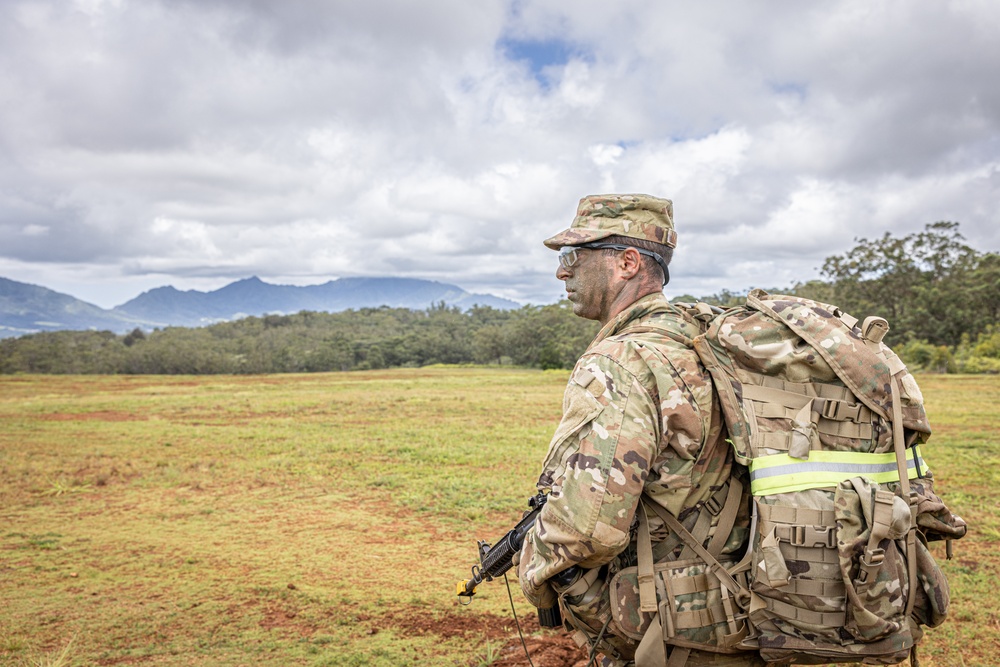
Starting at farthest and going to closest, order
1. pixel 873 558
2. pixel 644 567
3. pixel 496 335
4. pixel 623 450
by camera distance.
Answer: pixel 496 335 → pixel 644 567 → pixel 623 450 → pixel 873 558

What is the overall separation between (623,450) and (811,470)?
609mm

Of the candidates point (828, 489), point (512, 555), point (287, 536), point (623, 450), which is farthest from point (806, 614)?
point (287, 536)

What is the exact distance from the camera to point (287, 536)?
25.0 ft

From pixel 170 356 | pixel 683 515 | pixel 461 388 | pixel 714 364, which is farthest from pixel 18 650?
pixel 170 356

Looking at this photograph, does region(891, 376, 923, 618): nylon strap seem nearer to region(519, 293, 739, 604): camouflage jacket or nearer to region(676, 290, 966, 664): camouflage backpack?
region(676, 290, 966, 664): camouflage backpack

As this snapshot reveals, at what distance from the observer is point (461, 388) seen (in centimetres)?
2770

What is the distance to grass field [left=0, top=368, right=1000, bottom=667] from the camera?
15.8 ft

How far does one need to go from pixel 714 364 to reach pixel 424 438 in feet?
40.3

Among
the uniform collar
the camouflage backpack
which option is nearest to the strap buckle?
the camouflage backpack

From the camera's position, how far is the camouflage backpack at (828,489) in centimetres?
216

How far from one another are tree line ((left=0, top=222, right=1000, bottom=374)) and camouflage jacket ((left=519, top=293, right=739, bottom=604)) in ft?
30.9

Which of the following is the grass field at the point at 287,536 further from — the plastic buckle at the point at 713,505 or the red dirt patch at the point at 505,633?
the plastic buckle at the point at 713,505

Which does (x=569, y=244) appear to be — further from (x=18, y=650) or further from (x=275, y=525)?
(x=275, y=525)

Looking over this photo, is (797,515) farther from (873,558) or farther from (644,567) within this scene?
(644,567)
